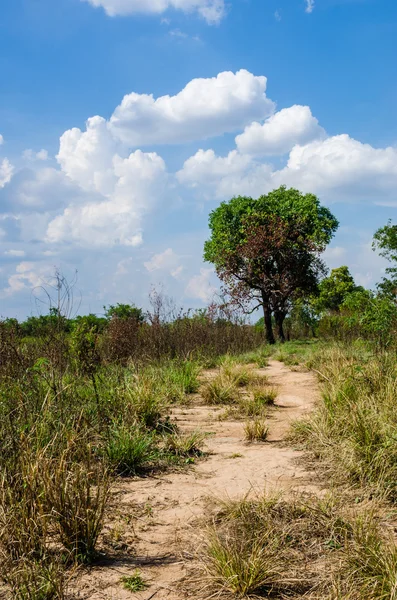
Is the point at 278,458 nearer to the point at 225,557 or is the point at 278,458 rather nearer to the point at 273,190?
the point at 225,557

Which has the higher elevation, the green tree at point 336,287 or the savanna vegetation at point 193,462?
the green tree at point 336,287

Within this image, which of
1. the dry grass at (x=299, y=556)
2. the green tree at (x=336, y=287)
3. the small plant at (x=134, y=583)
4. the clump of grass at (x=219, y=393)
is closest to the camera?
the dry grass at (x=299, y=556)

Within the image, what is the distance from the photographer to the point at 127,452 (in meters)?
5.46

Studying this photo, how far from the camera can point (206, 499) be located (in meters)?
4.60

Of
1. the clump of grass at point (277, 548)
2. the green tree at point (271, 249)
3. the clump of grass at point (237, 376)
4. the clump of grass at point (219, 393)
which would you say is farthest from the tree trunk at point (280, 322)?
the clump of grass at point (277, 548)

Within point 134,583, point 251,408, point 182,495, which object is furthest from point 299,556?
point 251,408

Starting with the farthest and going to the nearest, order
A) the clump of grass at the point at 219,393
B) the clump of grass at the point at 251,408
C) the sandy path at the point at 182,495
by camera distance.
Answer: the clump of grass at the point at 219,393 < the clump of grass at the point at 251,408 < the sandy path at the point at 182,495

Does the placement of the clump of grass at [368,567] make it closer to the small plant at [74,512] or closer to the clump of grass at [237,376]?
the small plant at [74,512]

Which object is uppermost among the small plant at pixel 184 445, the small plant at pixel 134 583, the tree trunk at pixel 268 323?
the tree trunk at pixel 268 323

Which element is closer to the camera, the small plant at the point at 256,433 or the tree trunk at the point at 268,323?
the small plant at the point at 256,433

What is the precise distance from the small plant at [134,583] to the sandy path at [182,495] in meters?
0.03

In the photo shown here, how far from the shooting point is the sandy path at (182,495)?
331cm

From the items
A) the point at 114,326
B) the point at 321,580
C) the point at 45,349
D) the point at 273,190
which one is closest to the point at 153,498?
the point at 321,580

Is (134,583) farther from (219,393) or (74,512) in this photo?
(219,393)
